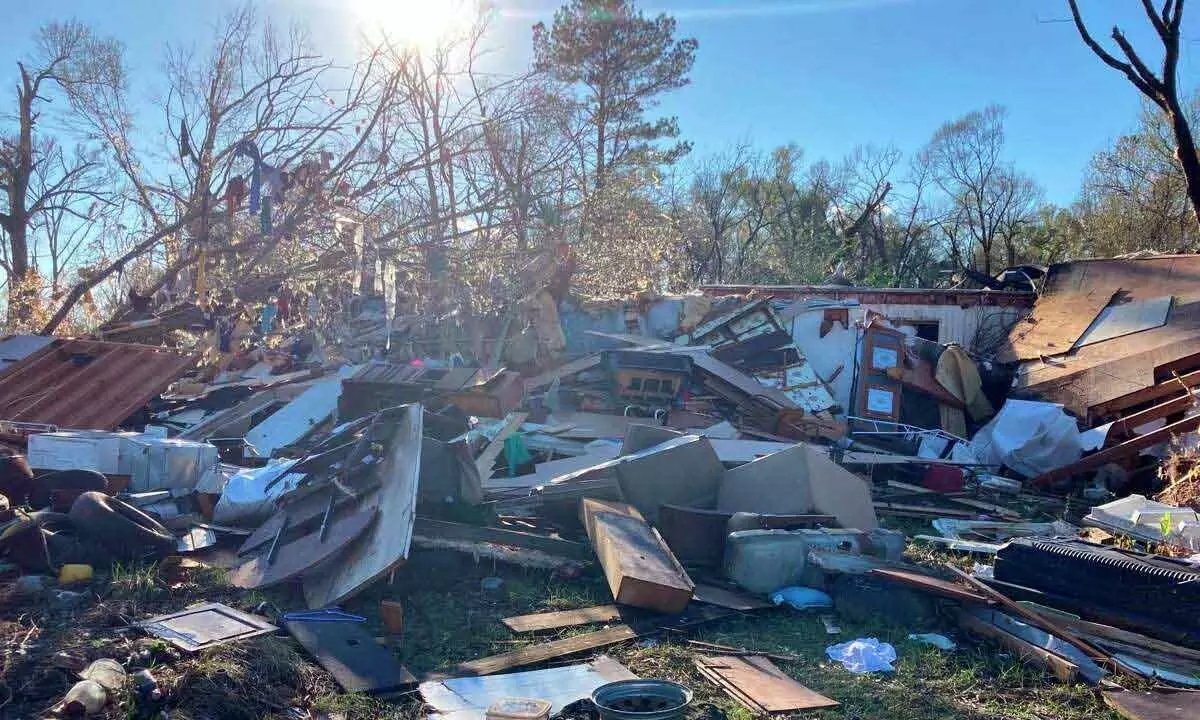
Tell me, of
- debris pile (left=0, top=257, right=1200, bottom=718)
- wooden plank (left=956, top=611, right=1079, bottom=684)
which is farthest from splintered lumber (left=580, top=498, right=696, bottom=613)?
wooden plank (left=956, top=611, right=1079, bottom=684)

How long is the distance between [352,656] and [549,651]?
1.03 m

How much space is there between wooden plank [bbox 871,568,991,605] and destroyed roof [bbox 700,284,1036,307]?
917cm

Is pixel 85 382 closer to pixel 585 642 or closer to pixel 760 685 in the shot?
pixel 585 642

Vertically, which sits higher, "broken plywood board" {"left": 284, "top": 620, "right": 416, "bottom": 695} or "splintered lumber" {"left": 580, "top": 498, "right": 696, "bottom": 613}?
"splintered lumber" {"left": 580, "top": 498, "right": 696, "bottom": 613}

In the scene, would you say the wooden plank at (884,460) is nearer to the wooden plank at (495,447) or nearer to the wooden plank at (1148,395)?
the wooden plank at (1148,395)

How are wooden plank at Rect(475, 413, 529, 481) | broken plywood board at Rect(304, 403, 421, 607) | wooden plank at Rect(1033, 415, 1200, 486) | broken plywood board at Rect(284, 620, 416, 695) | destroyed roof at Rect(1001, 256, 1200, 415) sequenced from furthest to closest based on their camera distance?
destroyed roof at Rect(1001, 256, 1200, 415) → wooden plank at Rect(1033, 415, 1200, 486) → wooden plank at Rect(475, 413, 529, 481) → broken plywood board at Rect(304, 403, 421, 607) → broken plywood board at Rect(284, 620, 416, 695)

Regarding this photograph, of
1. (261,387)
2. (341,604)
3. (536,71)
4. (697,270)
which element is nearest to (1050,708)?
(341,604)

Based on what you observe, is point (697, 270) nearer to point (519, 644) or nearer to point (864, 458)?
point (864, 458)

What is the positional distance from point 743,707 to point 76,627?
135 inches

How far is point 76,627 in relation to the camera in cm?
430

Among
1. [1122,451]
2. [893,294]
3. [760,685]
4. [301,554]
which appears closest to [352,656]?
[301,554]

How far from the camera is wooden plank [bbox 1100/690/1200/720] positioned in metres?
3.80

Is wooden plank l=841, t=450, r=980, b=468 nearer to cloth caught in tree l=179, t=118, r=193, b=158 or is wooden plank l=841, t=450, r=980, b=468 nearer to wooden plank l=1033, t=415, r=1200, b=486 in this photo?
wooden plank l=1033, t=415, r=1200, b=486

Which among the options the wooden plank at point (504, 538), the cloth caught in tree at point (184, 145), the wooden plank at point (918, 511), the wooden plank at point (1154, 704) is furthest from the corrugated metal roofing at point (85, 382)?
the wooden plank at point (1154, 704)
